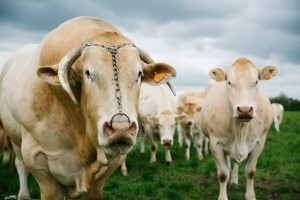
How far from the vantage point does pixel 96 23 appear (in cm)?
442

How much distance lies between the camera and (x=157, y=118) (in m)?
12.1

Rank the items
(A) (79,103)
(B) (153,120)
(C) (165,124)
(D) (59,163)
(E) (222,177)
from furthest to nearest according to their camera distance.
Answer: (B) (153,120) → (C) (165,124) → (E) (222,177) → (D) (59,163) → (A) (79,103)

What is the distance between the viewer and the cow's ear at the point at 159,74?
3.83 meters

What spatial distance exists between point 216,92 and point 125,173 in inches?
118

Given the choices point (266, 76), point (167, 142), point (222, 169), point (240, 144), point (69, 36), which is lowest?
point (222, 169)

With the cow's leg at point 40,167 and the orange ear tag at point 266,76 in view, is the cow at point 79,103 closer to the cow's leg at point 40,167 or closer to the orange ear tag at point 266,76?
the cow's leg at point 40,167

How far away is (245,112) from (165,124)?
5.61 metres

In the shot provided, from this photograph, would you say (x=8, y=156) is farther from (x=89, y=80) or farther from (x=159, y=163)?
(x=89, y=80)

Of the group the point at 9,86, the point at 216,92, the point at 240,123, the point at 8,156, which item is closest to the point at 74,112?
the point at 9,86

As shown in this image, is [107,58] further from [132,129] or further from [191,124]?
[191,124]

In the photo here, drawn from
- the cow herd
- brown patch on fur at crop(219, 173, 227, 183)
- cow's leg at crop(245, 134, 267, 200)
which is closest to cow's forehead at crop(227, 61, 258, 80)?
cow's leg at crop(245, 134, 267, 200)

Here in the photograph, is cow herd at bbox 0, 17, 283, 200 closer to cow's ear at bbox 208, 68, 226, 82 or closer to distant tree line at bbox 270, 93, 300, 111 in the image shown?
cow's ear at bbox 208, 68, 226, 82

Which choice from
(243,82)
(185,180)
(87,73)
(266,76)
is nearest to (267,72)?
(266,76)

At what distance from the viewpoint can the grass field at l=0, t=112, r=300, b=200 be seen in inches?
310
